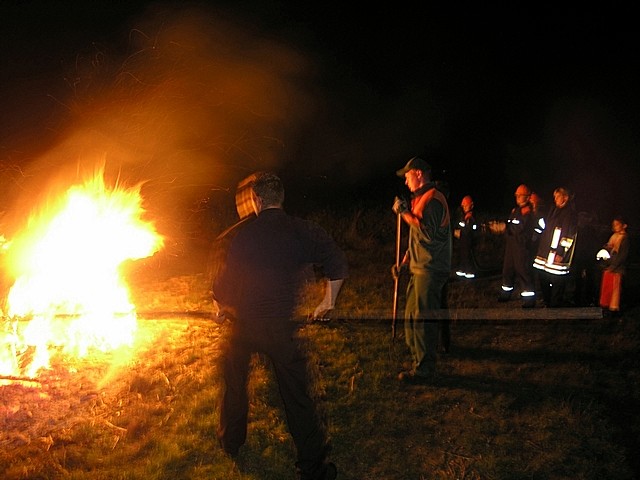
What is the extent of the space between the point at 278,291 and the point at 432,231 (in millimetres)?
2178

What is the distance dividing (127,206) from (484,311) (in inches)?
216

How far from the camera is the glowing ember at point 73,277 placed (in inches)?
232

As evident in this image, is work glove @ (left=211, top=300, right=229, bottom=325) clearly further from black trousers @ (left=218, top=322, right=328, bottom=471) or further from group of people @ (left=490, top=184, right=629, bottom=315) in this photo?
group of people @ (left=490, top=184, right=629, bottom=315)

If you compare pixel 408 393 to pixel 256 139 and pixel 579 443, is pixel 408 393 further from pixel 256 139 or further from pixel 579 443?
pixel 256 139

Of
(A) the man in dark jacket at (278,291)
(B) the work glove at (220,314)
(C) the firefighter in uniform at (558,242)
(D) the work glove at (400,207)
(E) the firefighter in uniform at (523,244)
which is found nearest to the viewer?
(A) the man in dark jacket at (278,291)

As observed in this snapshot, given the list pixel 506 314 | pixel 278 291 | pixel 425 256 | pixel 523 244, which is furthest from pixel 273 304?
pixel 523 244

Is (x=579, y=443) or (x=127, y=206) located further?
(x=127, y=206)

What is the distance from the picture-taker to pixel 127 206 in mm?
7227

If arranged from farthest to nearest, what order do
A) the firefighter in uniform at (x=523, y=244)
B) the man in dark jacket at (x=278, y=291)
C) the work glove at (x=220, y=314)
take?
the firefighter in uniform at (x=523, y=244) → the work glove at (x=220, y=314) → the man in dark jacket at (x=278, y=291)

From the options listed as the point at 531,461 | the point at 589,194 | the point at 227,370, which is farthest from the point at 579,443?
the point at 589,194

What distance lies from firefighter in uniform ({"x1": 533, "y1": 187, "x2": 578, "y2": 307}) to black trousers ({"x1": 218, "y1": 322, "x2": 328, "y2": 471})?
17.6 feet

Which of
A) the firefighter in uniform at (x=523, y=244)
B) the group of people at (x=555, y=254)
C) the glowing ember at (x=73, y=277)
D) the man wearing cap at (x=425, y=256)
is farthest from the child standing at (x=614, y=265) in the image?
the glowing ember at (x=73, y=277)

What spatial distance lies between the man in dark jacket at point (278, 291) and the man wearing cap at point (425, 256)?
5.86 feet

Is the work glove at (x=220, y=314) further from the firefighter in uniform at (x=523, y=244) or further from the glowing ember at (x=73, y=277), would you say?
the firefighter in uniform at (x=523, y=244)
